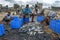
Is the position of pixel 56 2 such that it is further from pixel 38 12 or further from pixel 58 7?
pixel 38 12

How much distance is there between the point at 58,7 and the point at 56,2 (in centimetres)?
138

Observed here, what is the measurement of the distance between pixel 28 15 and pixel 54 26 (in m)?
2.64

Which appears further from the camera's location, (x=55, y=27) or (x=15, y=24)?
(x=15, y=24)

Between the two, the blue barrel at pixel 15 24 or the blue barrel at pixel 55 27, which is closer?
the blue barrel at pixel 55 27

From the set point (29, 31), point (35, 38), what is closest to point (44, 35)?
point (35, 38)

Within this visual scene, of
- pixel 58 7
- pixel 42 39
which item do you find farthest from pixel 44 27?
pixel 58 7

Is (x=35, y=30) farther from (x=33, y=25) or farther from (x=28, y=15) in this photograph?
(x=28, y=15)

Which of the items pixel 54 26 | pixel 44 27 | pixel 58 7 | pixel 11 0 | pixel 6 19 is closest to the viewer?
pixel 54 26

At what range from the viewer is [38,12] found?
10.1m

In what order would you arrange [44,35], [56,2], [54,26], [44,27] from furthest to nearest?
1. [56,2]
2. [44,27]
3. [54,26]
4. [44,35]

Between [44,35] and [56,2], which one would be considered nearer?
[44,35]

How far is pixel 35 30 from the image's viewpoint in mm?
7430

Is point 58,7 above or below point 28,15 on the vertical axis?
below

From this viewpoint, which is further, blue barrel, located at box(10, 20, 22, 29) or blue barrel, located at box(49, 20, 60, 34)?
blue barrel, located at box(10, 20, 22, 29)
